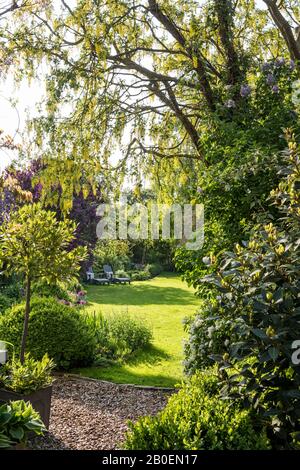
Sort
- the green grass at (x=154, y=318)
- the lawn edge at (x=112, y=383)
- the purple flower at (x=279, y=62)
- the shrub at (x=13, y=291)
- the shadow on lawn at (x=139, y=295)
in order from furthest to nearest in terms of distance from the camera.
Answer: the shadow on lawn at (x=139, y=295) < the shrub at (x=13, y=291) < the green grass at (x=154, y=318) < the lawn edge at (x=112, y=383) < the purple flower at (x=279, y=62)

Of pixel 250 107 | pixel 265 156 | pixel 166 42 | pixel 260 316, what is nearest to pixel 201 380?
pixel 260 316

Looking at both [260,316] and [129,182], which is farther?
[129,182]

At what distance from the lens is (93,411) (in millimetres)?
5422

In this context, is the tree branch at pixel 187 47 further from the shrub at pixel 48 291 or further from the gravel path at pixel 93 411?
the shrub at pixel 48 291

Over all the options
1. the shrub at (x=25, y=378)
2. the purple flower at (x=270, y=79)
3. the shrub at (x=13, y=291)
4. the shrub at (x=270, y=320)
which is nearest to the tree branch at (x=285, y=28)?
the purple flower at (x=270, y=79)

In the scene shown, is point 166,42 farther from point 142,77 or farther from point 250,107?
point 250,107

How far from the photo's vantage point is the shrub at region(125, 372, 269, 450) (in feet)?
8.90

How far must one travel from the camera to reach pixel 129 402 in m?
5.81

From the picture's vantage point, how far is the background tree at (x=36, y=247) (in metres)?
4.80

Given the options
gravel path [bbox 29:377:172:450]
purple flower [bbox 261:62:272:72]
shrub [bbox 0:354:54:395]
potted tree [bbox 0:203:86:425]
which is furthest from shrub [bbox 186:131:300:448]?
purple flower [bbox 261:62:272:72]

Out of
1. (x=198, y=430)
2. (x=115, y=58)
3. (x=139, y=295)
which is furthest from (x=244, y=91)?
(x=139, y=295)

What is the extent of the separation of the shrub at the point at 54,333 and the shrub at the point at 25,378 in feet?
6.88

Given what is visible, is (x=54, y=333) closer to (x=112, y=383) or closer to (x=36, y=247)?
(x=112, y=383)

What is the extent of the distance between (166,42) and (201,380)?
20.4ft
